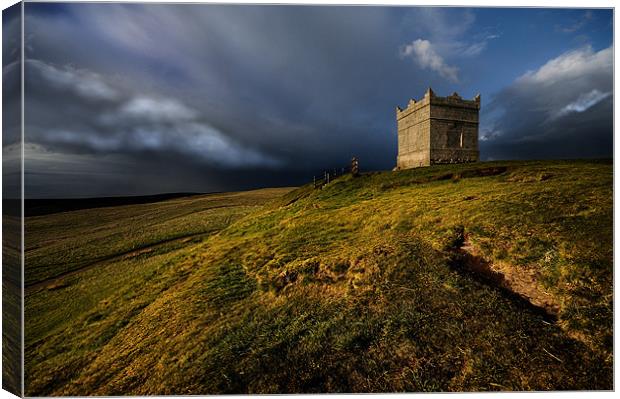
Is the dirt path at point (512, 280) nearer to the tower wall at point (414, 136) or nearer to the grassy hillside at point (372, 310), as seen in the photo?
the grassy hillside at point (372, 310)

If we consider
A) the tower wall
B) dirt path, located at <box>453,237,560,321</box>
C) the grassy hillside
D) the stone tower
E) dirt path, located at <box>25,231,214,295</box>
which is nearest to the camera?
the grassy hillside

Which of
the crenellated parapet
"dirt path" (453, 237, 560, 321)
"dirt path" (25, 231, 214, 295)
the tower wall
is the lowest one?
"dirt path" (25, 231, 214, 295)

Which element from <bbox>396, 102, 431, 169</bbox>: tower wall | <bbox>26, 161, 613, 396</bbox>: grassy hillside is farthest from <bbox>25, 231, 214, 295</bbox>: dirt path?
<bbox>396, 102, 431, 169</bbox>: tower wall

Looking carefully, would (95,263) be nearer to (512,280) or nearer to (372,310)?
(372,310)

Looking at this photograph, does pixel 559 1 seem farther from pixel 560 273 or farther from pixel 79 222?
pixel 79 222

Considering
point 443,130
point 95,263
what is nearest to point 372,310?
point 95,263

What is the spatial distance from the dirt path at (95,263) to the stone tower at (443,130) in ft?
86.3

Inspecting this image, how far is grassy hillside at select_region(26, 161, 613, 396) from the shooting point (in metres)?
6.41

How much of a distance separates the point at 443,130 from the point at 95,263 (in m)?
36.3

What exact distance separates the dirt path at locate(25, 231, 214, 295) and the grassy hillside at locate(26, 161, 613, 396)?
4.94 ft

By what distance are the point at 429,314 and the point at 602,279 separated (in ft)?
15.7

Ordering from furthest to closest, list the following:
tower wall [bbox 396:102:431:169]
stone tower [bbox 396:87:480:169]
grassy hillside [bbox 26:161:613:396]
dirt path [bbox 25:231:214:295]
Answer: tower wall [bbox 396:102:431:169], stone tower [bbox 396:87:480:169], dirt path [bbox 25:231:214:295], grassy hillside [bbox 26:161:613:396]

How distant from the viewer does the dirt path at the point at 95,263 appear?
15.9 metres

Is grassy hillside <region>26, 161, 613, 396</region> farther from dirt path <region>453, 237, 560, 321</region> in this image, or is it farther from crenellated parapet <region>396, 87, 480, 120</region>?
crenellated parapet <region>396, 87, 480, 120</region>
